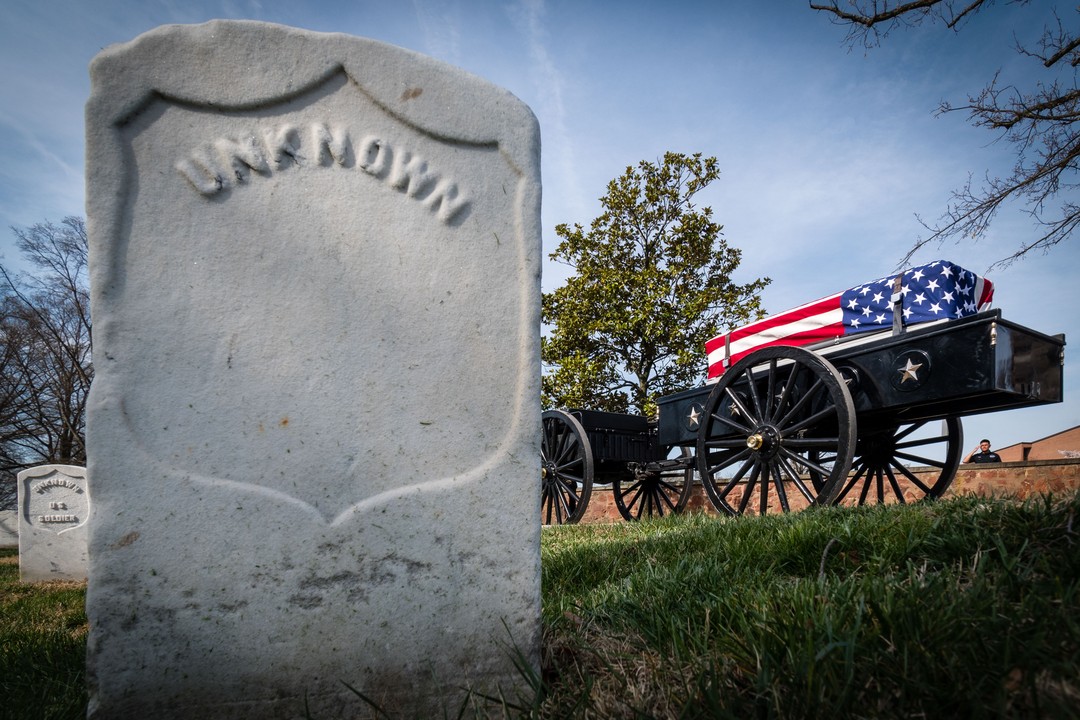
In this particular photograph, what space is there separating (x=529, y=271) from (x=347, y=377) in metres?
0.63

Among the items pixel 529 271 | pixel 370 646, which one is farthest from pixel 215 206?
pixel 370 646

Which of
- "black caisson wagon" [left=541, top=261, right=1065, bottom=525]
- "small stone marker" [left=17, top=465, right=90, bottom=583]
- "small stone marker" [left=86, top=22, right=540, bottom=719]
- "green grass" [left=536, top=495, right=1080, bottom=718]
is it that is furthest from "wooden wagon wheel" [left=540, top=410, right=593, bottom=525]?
"small stone marker" [left=17, top=465, right=90, bottom=583]

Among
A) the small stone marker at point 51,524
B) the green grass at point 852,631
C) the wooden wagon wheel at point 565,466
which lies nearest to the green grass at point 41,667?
the green grass at point 852,631

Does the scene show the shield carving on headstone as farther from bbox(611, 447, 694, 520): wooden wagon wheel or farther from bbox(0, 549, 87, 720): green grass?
bbox(611, 447, 694, 520): wooden wagon wheel

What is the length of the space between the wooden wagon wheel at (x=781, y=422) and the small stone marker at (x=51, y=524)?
8.58 m

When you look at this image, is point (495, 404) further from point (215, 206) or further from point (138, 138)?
point (138, 138)

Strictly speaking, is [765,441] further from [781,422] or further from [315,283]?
[315,283]

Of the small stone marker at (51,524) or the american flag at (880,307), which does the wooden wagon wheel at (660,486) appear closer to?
the american flag at (880,307)

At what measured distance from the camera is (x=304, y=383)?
65.3 inches

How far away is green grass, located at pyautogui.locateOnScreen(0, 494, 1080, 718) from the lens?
1.16 meters

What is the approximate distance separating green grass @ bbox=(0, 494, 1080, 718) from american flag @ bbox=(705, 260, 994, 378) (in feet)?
8.46

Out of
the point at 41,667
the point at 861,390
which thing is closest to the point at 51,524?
the point at 41,667

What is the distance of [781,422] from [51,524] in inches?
378

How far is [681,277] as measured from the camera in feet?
47.9
